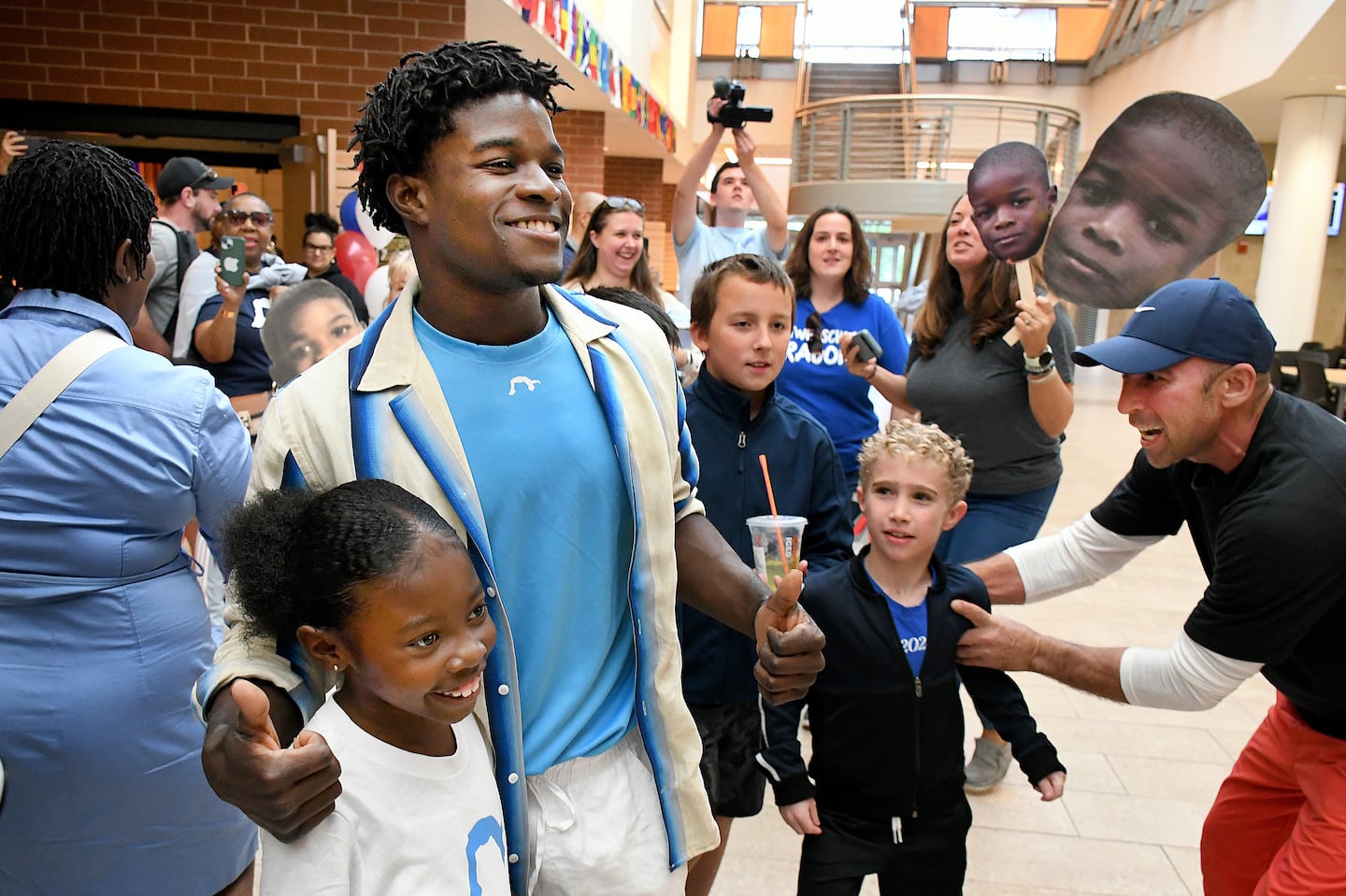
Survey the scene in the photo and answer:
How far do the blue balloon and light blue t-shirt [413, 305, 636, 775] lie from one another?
5.30m

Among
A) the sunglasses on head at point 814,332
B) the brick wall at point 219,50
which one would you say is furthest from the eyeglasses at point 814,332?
the brick wall at point 219,50

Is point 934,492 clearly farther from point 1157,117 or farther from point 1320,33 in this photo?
point 1320,33

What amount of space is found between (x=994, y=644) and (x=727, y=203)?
9.96 feet

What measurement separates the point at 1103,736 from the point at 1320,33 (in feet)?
33.1

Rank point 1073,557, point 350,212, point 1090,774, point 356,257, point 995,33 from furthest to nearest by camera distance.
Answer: point 995,33 → point 350,212 → point 356,257 → point 1090,774 → point 1073,557

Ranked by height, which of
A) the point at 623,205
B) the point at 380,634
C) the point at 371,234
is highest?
the point at 623,205

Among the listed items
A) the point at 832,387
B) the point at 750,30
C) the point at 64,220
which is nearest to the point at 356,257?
the point at 832,387

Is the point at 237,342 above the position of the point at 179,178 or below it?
below

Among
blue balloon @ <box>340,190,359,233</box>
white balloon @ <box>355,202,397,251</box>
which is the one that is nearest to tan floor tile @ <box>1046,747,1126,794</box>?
white balloon @ <box>355,202,397,251</box>

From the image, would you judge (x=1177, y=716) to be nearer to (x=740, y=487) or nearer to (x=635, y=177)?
(x=740, y=487)

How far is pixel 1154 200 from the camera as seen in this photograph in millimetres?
2764

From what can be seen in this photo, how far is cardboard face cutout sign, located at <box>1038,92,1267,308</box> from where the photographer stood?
259cm

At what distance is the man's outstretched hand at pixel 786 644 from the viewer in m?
1.40

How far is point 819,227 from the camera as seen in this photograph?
157 inches
